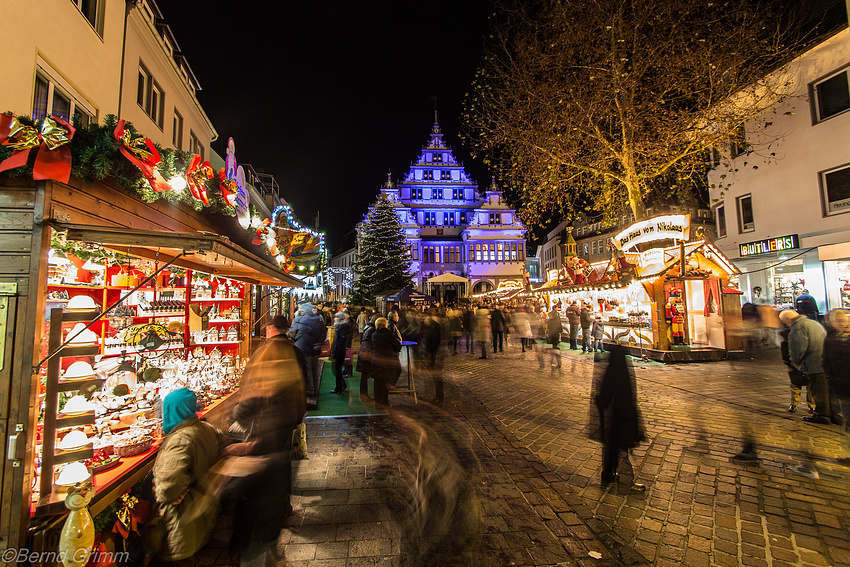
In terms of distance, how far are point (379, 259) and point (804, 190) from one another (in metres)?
27.1

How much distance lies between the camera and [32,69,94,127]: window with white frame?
19.0 feet

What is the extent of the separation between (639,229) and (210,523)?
46.8 ft

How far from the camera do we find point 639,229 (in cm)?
1306

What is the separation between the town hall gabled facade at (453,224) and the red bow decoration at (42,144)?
41443 millimetres


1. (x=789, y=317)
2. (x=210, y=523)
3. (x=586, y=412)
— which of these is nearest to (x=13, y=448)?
(x=210, y=523)

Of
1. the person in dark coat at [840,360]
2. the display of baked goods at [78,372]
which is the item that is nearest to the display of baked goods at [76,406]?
the display of baked goods at [78,372]

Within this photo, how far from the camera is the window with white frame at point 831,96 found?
12.9 metres

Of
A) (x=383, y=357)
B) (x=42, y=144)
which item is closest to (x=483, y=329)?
(x=383, y=357)

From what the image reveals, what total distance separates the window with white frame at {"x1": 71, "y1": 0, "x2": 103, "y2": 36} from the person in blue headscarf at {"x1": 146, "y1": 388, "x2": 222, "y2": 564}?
28.5 ft

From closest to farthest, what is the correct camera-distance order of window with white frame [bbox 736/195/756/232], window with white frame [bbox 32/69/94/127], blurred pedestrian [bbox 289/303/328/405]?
window with white frame [bbox 32/69/94/127] → blurred pedestrian [bbox 289/303/328/405] → window with white frame [bbox 736/195/756/232]

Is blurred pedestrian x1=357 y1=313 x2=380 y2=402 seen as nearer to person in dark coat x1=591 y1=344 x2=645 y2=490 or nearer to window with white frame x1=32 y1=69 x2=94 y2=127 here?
person in dark coat x1=591 y1=344 x2=645 y2=490

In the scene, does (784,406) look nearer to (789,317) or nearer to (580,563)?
(789,317)

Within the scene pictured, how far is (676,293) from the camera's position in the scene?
12820 mm

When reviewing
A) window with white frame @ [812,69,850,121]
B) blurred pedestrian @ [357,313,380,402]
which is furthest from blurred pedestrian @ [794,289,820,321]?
window with white frame @ [812,69,850,121]
